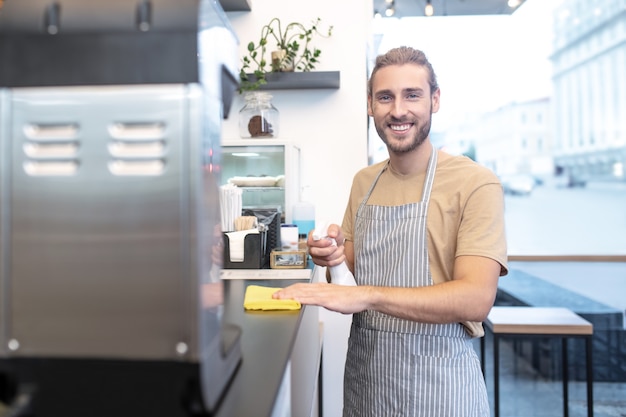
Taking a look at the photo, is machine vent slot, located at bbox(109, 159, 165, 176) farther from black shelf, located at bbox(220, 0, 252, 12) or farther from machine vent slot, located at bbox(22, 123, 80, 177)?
black shelf, located at bbox(220, 0, 252, 12)

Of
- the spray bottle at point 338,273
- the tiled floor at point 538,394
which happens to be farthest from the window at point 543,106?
the spray bottle at point 338,273

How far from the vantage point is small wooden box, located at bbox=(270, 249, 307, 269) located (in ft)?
6.80

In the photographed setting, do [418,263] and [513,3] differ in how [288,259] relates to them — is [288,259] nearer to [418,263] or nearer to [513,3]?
[418,263]

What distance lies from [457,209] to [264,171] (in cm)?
149

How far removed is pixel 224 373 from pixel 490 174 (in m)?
1.06

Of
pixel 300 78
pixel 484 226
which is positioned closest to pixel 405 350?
pixel 484 226

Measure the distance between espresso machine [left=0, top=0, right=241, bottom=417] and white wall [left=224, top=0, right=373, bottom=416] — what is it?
2.37 meters

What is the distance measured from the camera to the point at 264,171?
2867 mm

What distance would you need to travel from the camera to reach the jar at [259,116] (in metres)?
Answer: 2.79

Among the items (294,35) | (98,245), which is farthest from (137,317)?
(294,35)

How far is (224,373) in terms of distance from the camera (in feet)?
2.62

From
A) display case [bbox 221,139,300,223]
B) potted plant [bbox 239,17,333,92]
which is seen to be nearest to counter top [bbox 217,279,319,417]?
display case [bbox 221,139,300,223]

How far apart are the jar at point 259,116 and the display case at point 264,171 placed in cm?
7

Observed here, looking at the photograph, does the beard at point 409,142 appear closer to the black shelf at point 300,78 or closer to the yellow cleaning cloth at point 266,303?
the yellow cleaning cloth at point 266,303
